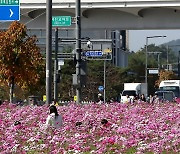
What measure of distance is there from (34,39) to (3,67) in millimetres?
3403

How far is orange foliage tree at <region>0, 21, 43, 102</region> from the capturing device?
137ft

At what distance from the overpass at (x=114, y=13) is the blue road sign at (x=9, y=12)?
43.2 ft

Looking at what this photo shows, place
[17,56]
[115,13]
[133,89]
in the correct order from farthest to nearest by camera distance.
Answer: [133,89] < [115,13] < [17,56]

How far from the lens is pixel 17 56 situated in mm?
42188

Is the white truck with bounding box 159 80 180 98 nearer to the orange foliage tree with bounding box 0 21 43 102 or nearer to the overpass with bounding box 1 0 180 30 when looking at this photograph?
the overpass with bounding box 1 0 180 30

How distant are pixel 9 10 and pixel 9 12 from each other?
13cm

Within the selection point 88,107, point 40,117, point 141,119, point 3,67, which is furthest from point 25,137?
point 3,67

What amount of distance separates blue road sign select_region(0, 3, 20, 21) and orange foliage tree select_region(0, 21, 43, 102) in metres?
9.75

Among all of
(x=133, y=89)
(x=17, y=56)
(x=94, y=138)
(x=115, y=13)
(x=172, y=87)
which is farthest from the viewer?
(x=133, y=89)

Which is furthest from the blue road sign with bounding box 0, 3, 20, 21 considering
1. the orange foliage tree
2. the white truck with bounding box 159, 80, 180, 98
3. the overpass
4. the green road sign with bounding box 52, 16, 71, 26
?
the white truck with bounding box 159, 80, 180, 98

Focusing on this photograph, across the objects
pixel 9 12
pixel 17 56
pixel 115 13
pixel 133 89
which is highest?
pixel 115 13

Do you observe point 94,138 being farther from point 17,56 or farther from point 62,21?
point 17,56

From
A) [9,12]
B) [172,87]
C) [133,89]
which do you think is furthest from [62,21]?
[133,89]

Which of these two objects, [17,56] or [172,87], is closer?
[17,56]
